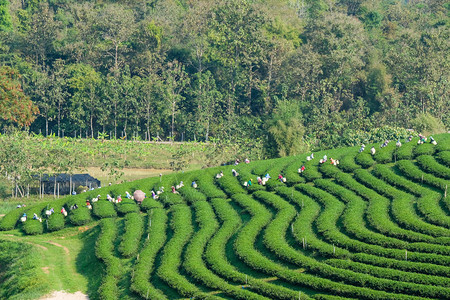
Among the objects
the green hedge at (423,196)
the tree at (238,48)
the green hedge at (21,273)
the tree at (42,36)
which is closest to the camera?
the green hedge at (21,273)

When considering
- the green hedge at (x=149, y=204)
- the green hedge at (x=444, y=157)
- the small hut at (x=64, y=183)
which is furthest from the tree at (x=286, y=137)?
the green hedge at (x=149, y=204)

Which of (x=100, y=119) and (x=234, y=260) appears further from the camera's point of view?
(x=100, y=119)

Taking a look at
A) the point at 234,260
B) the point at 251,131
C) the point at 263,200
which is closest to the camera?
the point at 234,260

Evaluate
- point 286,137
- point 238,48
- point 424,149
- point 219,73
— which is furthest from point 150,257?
point 219,73

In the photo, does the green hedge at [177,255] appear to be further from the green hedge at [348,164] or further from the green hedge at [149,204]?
the green hedge at [348,164]

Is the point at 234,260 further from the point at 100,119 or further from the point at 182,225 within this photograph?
the point at 100,119

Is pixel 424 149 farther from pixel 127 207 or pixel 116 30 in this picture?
pixel 116 30

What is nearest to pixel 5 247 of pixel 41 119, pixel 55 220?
pixel 55 220
